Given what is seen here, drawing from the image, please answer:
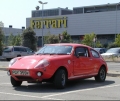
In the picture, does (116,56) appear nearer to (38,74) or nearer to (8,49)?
(8,49)

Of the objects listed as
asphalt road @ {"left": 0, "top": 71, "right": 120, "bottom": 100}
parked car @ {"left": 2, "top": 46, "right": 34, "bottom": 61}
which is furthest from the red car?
parked car @ {"left": 2, "top": 46, "right": 34, "bottom": 61}

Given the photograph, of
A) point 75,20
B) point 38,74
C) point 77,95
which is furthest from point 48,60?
point 75,20

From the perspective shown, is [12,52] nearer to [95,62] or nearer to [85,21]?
[95,62]

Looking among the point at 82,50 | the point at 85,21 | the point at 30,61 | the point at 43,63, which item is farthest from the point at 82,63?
the point at 85,21

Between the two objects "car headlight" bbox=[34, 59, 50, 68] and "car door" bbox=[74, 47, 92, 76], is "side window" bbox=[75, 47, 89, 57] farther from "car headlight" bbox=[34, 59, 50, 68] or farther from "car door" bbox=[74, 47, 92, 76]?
"car headlight" bbox=[34, 59, 50, 68]

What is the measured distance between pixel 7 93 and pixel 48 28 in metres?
100

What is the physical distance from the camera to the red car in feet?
34.1

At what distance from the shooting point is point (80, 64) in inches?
467

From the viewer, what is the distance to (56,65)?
10609 mm

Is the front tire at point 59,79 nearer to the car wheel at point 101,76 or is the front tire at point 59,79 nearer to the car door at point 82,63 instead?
the car door at point 82,63

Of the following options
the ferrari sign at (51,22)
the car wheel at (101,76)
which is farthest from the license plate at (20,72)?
the ferrari sign at (51,22)

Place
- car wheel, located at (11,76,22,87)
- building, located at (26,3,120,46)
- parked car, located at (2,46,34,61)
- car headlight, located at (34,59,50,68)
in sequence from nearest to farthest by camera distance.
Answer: car headlight, located at (34,59,50,68) < car wheel, located at (11,76,22,87) < parked car, located at (2,46,34,61) < building, located at (26,3,120,46)

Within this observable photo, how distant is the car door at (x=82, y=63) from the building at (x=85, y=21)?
83526 millimetres

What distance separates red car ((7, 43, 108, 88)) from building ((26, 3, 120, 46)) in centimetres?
8360
